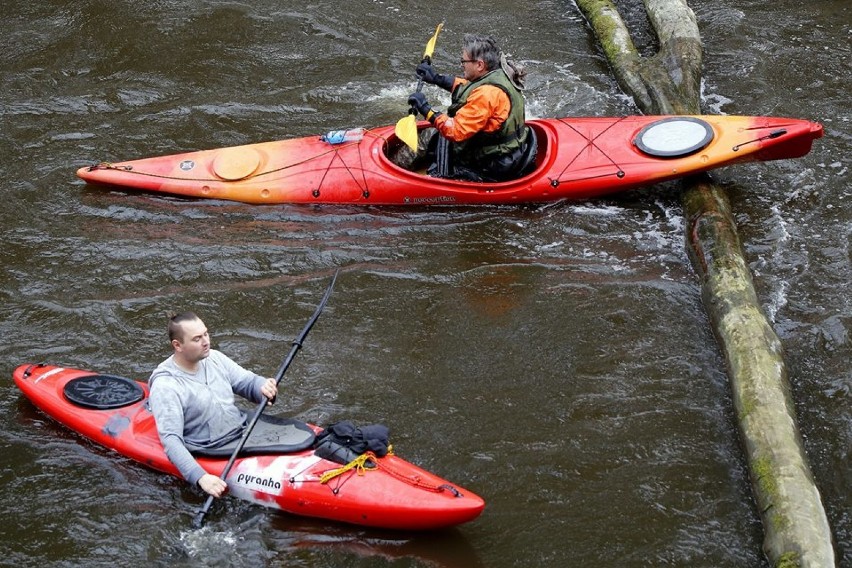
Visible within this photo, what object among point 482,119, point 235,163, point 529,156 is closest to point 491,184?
point 529,156

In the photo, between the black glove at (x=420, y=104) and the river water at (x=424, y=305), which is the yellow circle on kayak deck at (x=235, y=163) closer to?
the river water at (x=424, y=305)

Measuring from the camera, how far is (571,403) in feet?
16.8

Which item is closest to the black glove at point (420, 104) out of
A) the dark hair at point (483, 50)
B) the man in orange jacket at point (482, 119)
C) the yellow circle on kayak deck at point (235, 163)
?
the man in orange jacket at point (482, 119)

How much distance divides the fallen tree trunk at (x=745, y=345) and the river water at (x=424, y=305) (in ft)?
0.64

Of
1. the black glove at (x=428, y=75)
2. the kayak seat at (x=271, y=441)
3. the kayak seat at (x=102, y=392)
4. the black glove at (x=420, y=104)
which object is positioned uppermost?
the black glove at (x=428, y=75)

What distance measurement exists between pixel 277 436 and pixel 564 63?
573cm

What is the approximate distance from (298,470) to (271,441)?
21 cm

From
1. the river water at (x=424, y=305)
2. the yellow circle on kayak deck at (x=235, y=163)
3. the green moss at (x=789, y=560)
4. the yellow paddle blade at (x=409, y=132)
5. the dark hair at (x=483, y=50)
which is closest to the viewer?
the green moss at (x=789, y=560)

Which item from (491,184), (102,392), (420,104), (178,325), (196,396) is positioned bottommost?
(102,392)

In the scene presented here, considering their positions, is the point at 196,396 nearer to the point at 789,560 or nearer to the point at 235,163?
the point at 789,560

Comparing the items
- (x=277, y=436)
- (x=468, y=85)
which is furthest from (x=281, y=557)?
(x=468, y=85)

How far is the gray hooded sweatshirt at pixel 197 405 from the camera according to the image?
13.8 feet

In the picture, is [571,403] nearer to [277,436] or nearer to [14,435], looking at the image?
[277,436]

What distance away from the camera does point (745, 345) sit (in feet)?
16.6
